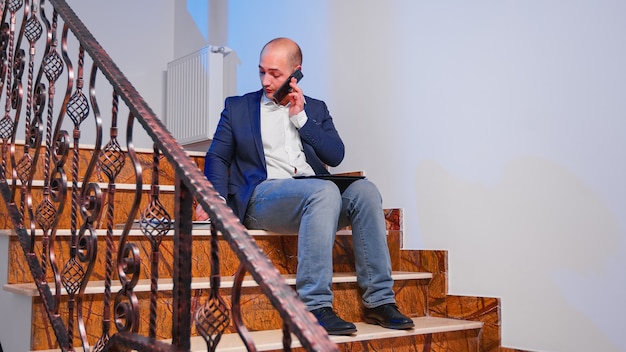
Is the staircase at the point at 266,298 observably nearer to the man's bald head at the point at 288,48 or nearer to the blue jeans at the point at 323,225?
the blue jeans at the point at 323,225

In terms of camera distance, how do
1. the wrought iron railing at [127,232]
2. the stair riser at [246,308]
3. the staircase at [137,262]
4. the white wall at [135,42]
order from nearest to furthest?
the wrought iron railing at [127,232] → the staircase at [137,262] → the stair riser at [246,308] → the white wall at [135,42]

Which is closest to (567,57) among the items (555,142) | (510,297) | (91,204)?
(555,142)

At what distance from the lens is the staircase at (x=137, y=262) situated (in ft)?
4.75

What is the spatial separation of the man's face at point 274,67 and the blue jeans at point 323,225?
0.39m

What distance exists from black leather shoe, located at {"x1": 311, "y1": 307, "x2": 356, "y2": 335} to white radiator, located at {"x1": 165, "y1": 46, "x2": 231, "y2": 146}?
7.21ft

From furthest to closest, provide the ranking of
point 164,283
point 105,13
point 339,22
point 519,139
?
point 105,13, point 339,22, point 519,139, point 164,283

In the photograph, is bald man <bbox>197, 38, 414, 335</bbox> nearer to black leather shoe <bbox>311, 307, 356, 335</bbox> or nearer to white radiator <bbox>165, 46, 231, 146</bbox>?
black leather shoe <bbox>311, 307, 356, 335</bbox>

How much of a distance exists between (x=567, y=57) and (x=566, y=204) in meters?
0.48

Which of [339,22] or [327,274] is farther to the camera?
[339,22]

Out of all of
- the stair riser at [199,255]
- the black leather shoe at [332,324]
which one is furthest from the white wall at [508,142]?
the black leather shoe at [332,324]

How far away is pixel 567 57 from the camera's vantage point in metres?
2.52

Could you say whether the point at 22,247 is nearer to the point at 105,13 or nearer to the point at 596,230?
the point at 596,230

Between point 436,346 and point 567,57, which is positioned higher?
point 567,57

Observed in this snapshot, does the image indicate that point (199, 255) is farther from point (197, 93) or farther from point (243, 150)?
point (197, 93)
